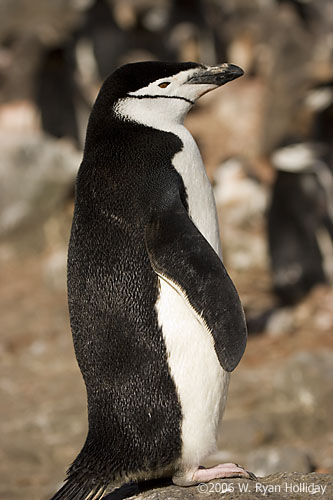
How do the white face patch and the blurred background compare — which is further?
the blurred background

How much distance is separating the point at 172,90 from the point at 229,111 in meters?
10.4

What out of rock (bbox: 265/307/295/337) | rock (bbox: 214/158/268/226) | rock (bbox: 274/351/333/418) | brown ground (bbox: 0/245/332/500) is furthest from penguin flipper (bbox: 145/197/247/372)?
rock (bbox: 214/158/268/226)

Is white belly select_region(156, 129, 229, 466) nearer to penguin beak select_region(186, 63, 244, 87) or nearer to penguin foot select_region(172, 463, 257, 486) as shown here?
penguin foot select_region(172, 463, 257, 486)

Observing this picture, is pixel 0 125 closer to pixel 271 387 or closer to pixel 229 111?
pixel 229 111

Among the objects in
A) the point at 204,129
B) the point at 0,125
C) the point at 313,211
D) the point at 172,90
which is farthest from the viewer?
the point at 0,125

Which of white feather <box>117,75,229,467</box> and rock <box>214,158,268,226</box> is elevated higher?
rock <box>214,158,268,226</box>

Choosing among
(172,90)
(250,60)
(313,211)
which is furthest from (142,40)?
(172,90)

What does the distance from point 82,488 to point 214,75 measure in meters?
1.56

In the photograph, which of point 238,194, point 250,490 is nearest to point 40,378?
point 238,194

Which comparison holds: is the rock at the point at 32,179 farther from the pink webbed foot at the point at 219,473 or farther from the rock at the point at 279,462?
the pink webbed foot at the point at 219,473

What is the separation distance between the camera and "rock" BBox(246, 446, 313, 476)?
14.9 ft

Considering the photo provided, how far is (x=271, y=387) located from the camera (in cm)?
616

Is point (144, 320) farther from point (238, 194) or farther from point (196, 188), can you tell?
point (238, 194)

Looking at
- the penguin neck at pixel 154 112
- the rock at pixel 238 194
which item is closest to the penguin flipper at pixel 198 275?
the penguin neck at pixel 154 112
